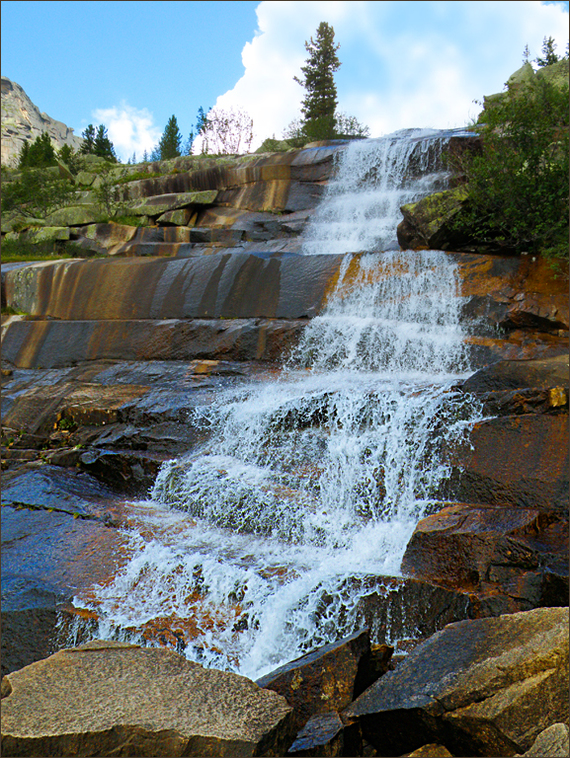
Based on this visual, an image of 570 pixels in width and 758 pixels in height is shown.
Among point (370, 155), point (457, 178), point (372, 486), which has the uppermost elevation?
point (370, 155)

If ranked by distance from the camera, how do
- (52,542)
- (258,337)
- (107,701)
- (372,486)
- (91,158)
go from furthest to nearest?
(91,158) < (258,337) < (372,486) < (52,542) < (107,701)

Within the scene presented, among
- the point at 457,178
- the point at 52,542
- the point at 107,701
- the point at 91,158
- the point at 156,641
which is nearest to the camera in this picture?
the point at 107,701

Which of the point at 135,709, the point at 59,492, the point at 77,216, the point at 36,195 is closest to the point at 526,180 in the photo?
the point at 59,492

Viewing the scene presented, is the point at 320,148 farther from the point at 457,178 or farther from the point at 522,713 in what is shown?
the point at 522,713

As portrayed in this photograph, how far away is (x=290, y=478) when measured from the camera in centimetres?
645

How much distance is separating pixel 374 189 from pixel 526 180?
7.18 m

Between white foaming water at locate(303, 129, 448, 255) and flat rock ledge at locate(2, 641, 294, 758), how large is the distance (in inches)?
459

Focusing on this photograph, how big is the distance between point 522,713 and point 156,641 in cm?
264

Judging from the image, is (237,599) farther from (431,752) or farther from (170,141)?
(170,141)

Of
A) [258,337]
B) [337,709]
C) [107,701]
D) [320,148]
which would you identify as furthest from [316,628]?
[320,148]

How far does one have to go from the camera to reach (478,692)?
2.80 meters

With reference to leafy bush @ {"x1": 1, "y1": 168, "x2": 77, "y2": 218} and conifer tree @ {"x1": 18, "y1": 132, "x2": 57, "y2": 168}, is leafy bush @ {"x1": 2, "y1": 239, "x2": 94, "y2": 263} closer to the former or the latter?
leafy bush @ {"x1": 1, "y1": 168, "x2": 77, "y2": 218}

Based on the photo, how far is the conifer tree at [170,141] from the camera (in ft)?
122

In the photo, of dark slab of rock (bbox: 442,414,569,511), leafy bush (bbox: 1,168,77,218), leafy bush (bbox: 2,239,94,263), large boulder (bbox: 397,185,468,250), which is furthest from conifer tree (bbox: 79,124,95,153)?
dark slab of rock (bbox: 442,414,569,511)
